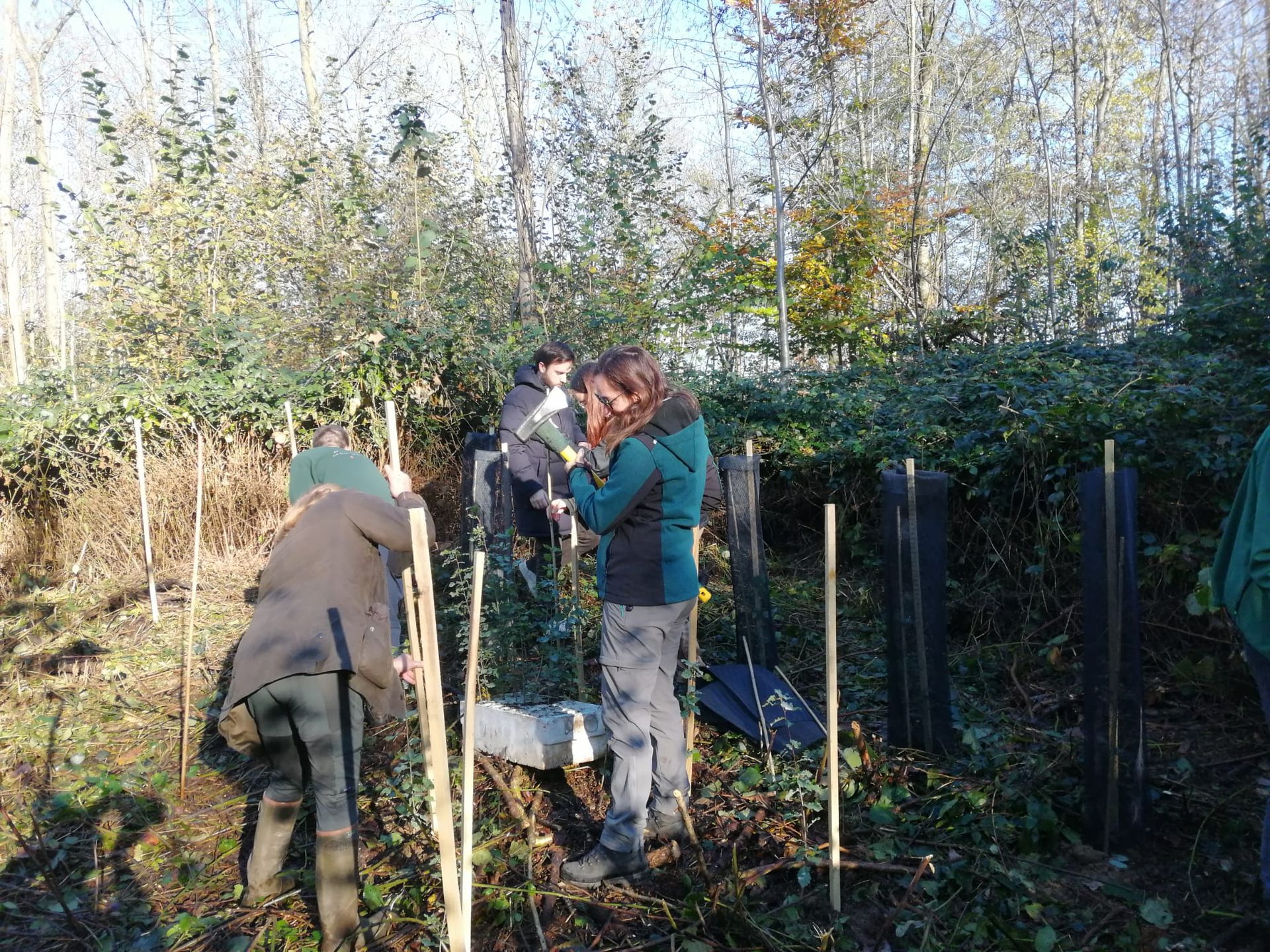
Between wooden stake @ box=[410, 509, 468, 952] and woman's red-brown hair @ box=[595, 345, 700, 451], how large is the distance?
0.95 meters

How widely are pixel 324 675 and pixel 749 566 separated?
2.35 meters

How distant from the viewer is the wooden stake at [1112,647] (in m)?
3.04

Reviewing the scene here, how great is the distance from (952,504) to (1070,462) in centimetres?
82

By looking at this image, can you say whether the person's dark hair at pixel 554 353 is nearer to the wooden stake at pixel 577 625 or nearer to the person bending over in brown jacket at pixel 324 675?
A: the wooden stake at pixel 577 625

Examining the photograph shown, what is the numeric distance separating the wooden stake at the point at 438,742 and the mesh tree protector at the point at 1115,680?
2230 millimetres

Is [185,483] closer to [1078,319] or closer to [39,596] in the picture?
[39,596]

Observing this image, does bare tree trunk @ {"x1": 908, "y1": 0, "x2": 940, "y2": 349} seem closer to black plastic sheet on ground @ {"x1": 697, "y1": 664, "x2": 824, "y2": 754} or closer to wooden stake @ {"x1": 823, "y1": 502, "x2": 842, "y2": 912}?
black plastic sheet on ground @ {"x1": 697, "y1": 664, "x2": 824, "y2": 754}

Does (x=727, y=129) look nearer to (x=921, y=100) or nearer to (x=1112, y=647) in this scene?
(x=921, y=100)

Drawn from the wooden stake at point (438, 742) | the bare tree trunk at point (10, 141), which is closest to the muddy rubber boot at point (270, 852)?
the wooden stake at point (438, 742)

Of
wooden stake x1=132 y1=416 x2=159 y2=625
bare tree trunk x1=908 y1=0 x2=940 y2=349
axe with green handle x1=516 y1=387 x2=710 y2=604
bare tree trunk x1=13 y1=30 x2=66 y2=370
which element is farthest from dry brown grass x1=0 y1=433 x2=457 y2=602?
bare tree trunk x1=908 y1=0 x2=940 y2=349

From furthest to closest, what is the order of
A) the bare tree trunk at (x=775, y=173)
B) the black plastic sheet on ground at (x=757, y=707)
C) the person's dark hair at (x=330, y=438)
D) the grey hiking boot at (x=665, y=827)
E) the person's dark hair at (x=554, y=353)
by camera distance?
the bare tree trunk at (x=775, y=173) < the person's dark hair at (x=554, y=353) < the person's dark hair at (x=330, y=438) < the black plastic sheet on ground at (x=757, y=707) < the grey hiking boot at (x=665, y=827)

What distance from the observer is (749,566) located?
4.58 meters

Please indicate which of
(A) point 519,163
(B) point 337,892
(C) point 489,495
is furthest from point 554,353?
(A) point 519,163

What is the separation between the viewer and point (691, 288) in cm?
880
